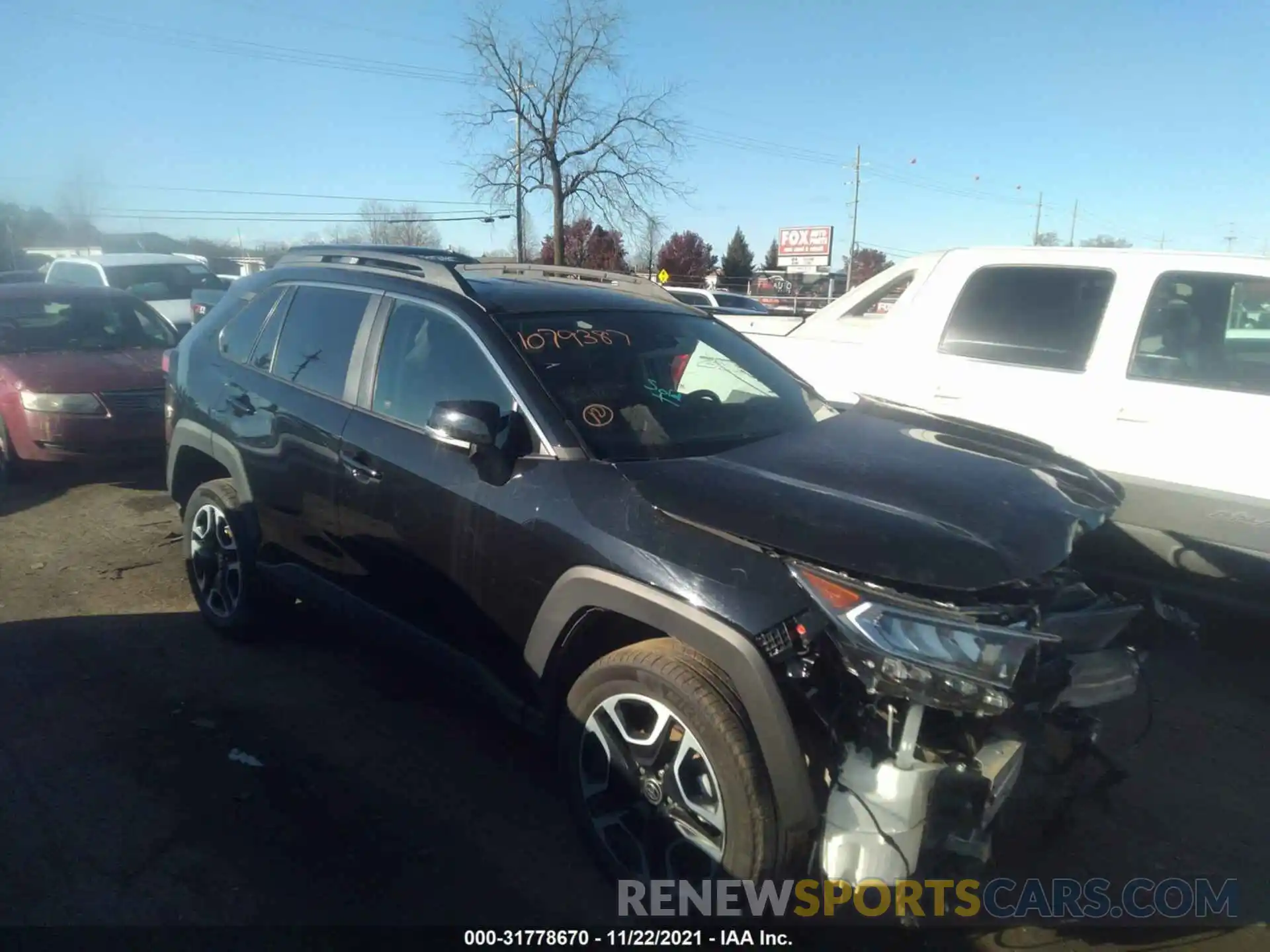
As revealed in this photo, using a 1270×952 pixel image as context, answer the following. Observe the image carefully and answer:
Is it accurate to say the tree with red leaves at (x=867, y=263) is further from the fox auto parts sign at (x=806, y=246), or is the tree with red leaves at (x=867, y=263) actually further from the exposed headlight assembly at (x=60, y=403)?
the exposed headlight assembly at (x=60, y=403)

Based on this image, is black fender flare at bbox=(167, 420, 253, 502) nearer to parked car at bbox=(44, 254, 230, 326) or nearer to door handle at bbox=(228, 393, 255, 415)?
door handle at bbox=(228, 393, 255, 415)

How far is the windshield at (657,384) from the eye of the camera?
3.30 m

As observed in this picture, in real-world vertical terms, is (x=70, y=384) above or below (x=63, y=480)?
above

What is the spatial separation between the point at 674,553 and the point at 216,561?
3182mm

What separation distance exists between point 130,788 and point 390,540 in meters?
1.33

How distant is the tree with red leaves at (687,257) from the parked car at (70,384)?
4438 centimetres

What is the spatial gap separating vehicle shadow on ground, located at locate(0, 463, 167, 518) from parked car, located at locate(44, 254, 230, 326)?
22.8 ft

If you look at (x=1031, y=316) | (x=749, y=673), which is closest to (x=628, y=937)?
(x=749, y=673)

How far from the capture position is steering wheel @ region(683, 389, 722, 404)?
12.2 ft

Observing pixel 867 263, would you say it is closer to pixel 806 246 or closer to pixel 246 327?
pixel 806 246

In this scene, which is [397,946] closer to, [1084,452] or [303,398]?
[303,398]

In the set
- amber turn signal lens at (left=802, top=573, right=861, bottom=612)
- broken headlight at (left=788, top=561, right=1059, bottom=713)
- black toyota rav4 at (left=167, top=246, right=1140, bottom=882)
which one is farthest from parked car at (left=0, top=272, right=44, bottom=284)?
broken headlight at (left=788, top=561, right=1059, bottom=713)

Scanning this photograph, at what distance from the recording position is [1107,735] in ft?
9.41

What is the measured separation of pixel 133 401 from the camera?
7.50 m
